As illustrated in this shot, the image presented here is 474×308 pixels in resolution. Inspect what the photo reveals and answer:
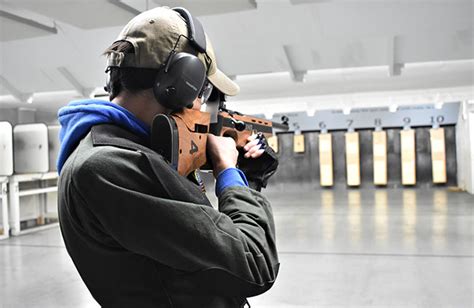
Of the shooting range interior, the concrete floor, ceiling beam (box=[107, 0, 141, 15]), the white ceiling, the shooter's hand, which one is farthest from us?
the white ceiling

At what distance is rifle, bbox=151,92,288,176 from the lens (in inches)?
35.0

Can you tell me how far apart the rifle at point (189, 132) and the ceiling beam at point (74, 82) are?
4180 mm

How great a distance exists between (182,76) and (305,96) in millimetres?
5915

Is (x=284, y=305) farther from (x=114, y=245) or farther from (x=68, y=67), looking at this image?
(x=68, y=67)

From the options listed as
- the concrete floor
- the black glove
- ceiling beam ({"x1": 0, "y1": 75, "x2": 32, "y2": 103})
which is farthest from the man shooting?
ceiling beam ({"x1": 0, "y1": 75, "x2": 32, "y2": 103})

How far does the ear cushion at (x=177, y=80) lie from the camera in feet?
2.91

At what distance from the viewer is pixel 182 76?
0.89m

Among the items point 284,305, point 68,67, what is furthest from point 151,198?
point 68,67

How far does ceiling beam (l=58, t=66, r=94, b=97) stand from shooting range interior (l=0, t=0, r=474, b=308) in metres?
0.02

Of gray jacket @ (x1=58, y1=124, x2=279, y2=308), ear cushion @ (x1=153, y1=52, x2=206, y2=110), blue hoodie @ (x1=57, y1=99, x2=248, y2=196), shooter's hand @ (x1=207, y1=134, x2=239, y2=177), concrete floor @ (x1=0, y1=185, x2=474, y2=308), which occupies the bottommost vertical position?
concrete floor @ (x1=0, y1=185, x2=474, y2=308)

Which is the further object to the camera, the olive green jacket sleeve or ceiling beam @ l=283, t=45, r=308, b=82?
ceiling beam @ l=283, t=45, r=308, b=82

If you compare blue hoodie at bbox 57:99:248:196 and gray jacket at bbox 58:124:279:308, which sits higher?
blue hoodie at bbox 57:99:248:196

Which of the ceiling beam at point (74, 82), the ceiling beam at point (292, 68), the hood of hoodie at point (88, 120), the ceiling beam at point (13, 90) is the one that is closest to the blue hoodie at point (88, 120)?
the hood of hoodie at point (88, 120)

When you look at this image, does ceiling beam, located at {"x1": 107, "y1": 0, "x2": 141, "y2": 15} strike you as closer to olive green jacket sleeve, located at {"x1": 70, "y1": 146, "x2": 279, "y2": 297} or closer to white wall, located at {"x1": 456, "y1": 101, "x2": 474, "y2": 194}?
olive green jacket sleeve, located at {"x1": 70, "y1": 146, "x2": 279, "y2": 297}
